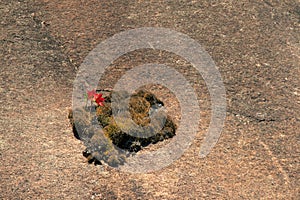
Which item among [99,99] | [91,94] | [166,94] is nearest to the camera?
[99,99]

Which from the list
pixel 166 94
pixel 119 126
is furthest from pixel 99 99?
pixel 166 94

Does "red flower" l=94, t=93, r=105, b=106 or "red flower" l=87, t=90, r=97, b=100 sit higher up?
"red flower" l=94, t=93, r=105, b=106

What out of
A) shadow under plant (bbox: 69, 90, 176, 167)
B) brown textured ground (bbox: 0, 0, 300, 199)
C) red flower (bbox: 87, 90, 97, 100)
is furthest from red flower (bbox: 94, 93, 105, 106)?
brown textured ground (bbox: 0, 0, 300, 199)

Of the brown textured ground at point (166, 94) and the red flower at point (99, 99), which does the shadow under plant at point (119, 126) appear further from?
the brown textured ground at point (166, 94)

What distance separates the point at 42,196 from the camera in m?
6.43

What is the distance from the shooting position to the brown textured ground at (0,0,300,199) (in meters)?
6.67

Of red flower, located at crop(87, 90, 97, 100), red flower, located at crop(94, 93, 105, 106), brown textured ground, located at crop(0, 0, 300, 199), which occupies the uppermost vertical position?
red flower, located at crop(94, 93, 105, 106)

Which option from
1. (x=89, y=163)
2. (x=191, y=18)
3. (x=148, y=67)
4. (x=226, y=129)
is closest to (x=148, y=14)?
(x=191, y=18)

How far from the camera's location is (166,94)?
818 cm

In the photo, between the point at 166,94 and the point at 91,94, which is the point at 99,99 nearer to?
the point at 91,94

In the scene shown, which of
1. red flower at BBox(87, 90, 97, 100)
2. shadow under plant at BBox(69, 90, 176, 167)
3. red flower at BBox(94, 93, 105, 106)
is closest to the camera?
shadow under plant at BBox(69, 90, 176, 167)

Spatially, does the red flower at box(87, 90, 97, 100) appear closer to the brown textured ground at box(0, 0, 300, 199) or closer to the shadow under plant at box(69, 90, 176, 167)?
the shadow under plant at box(69, 90, 176, 167)

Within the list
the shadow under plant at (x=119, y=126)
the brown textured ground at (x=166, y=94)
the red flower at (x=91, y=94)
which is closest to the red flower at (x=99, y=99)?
the shadow under plant at (x=119, y=126)

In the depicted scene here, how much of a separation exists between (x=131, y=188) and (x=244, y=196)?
1712 mm
